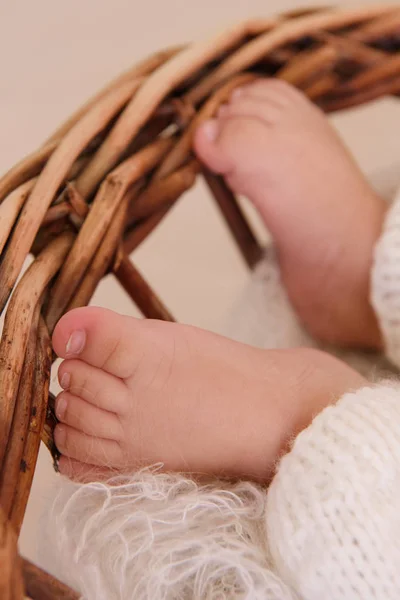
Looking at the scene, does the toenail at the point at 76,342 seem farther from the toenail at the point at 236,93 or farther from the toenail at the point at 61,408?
the toenail at the point at 236,93

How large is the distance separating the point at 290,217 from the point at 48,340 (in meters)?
0.28

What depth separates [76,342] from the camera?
1.38 ft

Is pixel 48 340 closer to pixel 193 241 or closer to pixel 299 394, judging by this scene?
pixel 299 394

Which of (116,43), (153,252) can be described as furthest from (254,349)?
(116,43)

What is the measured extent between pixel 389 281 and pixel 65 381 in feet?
0.89

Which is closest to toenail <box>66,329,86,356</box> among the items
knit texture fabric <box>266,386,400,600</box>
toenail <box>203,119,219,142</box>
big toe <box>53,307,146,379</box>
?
big toe <box>53,307,146,379</box>

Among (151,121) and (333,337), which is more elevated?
(151,121)

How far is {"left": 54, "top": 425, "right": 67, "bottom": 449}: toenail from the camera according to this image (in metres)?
0.44

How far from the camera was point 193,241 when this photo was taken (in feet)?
2.94

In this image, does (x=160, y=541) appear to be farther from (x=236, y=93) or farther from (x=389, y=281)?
(x=236, y=93)

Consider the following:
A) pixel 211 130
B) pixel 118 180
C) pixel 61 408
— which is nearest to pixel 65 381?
pixel 61 408

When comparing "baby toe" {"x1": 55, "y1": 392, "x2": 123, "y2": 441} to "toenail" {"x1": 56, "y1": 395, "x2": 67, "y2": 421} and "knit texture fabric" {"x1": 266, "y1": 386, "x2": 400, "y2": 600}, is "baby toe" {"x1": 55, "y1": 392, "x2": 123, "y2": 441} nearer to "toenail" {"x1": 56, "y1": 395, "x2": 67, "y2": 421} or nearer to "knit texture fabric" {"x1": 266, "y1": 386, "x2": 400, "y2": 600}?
"toenail" {"x1": 56, "y1": 395, "x2": 67, "y2": 421}

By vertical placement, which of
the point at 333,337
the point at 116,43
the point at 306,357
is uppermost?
the point at 116,43

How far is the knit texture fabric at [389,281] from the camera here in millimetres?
552
